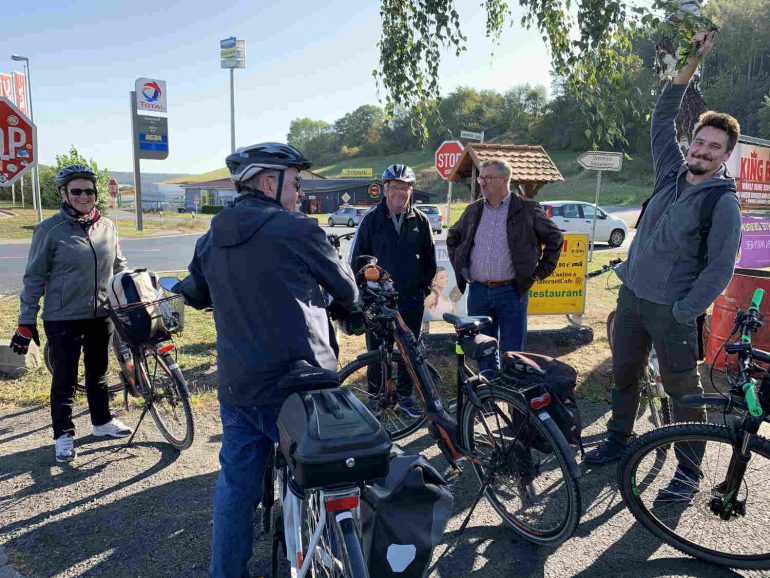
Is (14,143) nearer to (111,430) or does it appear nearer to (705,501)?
(111,430)

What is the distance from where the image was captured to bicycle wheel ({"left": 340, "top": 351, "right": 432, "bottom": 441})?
3941 millimetres

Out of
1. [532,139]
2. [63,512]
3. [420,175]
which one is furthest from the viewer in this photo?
[532,139]

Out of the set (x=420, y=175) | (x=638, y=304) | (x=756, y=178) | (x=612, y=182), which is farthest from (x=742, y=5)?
(x=638, y=304)

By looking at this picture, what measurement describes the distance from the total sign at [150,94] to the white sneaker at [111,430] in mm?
30783

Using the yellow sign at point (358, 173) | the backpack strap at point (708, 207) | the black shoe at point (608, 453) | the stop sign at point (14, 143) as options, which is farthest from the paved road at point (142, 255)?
the yellow sign at point (358, 173)

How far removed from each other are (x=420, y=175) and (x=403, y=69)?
8721 centimetres

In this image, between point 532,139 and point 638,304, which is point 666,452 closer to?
point 638,304

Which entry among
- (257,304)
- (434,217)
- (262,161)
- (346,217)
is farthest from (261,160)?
(346,217)

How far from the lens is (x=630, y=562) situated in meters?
2.75

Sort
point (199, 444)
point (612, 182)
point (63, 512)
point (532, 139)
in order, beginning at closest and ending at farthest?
point (63, 512) < point (199, 444) < point (612, 182) < point (532, 139)

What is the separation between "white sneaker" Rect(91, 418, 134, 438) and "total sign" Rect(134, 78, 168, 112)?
1212 inches

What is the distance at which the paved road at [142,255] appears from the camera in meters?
13.1

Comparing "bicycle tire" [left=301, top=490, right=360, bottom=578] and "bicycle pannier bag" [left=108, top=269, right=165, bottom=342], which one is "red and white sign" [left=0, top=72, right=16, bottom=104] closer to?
"bicycle pannier bag" [left=108, top=269, right=165, bottom=342]

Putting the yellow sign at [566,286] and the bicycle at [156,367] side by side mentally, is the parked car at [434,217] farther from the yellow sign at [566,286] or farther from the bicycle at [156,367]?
the bicycle at [156,367]
